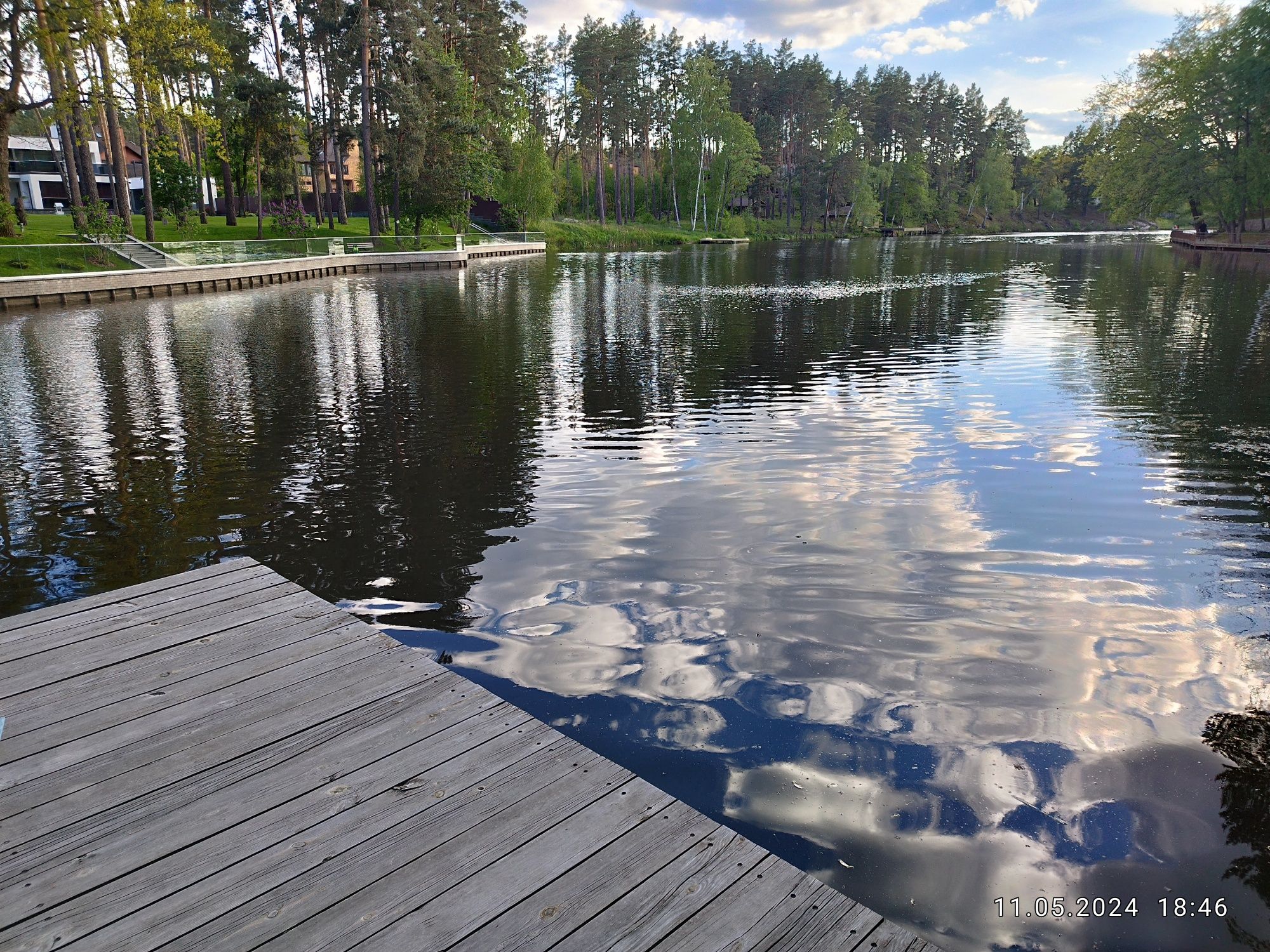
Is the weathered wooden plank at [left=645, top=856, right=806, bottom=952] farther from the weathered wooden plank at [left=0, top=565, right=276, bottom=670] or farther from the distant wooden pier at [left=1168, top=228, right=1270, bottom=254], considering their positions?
the distant wooden pier at [left=1168, top=228, right=1270, bottom=254]

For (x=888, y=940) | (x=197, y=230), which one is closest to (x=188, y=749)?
(x=888, y=940)

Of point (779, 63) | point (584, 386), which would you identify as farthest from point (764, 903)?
point (779, 63)

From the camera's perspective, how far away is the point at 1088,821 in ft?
12.0

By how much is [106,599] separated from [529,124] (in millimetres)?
73034

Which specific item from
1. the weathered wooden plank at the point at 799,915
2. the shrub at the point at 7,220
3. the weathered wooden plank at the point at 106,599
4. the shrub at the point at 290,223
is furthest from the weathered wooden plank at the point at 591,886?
the shrub at the point at 290,223

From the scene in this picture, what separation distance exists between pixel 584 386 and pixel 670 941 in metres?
12.0

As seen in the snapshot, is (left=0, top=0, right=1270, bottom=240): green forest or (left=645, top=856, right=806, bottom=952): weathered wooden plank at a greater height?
(left=0, top=0, right=1270, bottom=240): green forest

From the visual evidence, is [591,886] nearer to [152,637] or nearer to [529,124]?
[152,637]

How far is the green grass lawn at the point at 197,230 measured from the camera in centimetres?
4178

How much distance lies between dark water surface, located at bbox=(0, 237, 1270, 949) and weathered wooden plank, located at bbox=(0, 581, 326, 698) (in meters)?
0.96

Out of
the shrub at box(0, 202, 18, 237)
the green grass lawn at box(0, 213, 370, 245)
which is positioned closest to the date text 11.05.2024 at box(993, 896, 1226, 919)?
the shrub at box(0, 202, 18, 237)

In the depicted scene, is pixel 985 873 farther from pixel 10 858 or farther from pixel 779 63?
pixel 779 63

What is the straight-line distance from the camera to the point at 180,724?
3.40 metres

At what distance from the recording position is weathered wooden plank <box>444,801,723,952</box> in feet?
7.55
